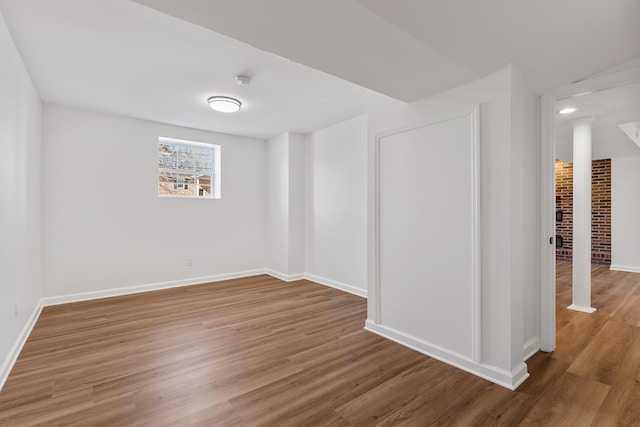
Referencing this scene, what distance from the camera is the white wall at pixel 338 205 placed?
14.3 feet

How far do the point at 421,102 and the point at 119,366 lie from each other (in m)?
3.23

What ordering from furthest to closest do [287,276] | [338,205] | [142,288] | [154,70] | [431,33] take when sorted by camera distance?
[287,276] → [338,205] → [142,288] → [154,70] → [431,33]

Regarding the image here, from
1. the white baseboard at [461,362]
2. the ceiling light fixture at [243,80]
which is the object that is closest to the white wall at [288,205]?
the ceiling light fixture at [243,80]

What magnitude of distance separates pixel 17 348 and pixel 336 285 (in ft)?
11.6

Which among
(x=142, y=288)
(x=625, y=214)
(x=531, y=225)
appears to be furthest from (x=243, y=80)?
(x=625, y=214)

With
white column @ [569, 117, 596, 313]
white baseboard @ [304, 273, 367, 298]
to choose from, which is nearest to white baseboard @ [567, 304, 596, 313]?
white column @ [569, 117, 596, 313]

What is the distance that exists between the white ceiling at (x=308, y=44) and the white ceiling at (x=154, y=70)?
13mm

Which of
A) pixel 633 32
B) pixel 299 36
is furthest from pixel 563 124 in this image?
pixel 299 36

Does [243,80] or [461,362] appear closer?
[461,362]

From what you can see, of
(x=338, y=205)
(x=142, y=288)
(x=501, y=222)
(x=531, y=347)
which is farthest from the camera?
(x=338, y=205)

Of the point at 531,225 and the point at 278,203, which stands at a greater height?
the point at 278,203

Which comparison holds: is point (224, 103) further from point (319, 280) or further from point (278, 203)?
point (319, 280)

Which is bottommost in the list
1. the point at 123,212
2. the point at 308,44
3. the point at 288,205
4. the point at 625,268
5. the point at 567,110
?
the point at 625,268

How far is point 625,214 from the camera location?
637cm
